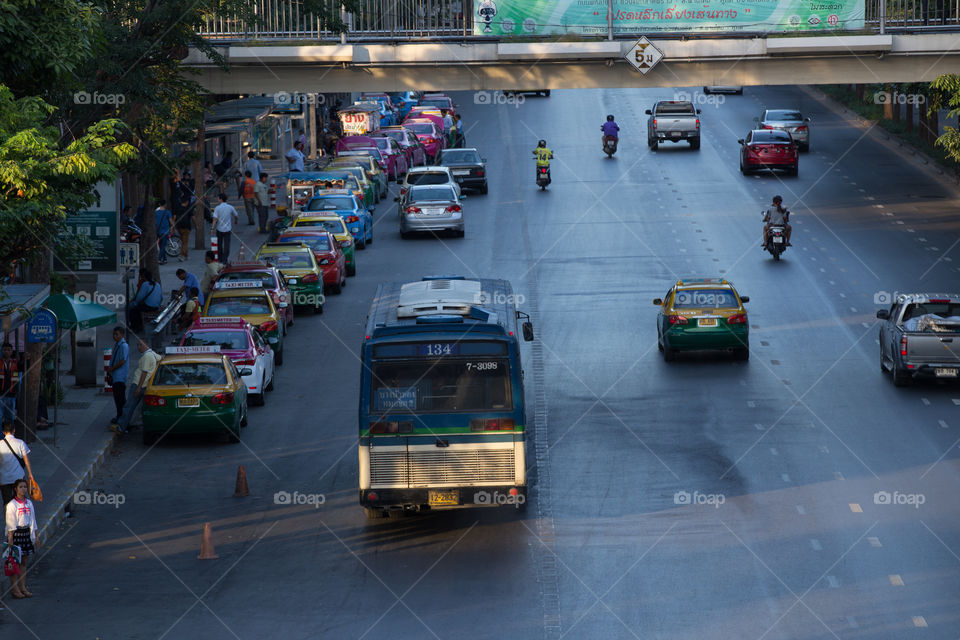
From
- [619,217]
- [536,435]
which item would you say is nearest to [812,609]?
[536,435]

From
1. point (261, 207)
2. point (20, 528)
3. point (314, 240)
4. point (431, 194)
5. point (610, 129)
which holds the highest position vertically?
point (610, 129)

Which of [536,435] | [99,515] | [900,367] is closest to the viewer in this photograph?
[99,515]

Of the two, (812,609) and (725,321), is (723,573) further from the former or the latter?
(725,321)

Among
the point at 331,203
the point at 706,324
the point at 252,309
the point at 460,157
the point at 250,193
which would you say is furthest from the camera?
the point at 460,157

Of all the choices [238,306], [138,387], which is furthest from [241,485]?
[238,306]

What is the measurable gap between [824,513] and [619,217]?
27.1 meters

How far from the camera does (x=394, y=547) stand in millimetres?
17656

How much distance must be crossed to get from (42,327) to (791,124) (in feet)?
133

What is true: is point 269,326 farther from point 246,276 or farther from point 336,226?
point 336,226

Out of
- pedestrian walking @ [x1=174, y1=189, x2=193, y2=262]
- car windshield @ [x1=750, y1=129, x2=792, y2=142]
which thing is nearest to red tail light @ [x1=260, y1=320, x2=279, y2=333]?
pedestrian walking @ [x1=174, y1=189, x2=193, y2=262]

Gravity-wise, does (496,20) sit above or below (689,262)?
above

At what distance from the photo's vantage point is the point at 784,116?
5881 cm

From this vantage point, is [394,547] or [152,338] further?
[152,338]

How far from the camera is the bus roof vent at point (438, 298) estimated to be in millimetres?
18922
